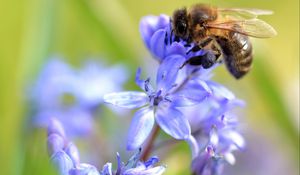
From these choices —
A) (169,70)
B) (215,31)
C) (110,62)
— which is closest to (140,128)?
(169,70)

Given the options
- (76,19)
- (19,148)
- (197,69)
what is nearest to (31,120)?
(19,148)

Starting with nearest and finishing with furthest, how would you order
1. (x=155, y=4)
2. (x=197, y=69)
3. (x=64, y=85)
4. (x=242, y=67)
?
(x=197, y=69)
(x=242, y=67)
(x=64, y=85)
(x=155, y=4)

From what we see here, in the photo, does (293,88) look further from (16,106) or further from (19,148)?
(19,148)

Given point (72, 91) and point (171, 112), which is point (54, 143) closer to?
point (171, 112)

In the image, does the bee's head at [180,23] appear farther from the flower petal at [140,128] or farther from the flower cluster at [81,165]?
the flower cluster at [81,165]

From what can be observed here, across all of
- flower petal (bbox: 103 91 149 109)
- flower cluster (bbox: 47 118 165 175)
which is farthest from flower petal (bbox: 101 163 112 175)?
flower petal (bbox: 103 91 149 109)
